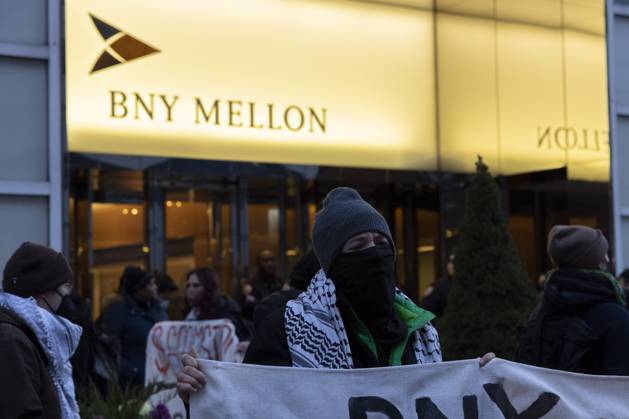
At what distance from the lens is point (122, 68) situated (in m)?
14.1

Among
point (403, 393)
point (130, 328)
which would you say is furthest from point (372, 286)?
point (130, 328)

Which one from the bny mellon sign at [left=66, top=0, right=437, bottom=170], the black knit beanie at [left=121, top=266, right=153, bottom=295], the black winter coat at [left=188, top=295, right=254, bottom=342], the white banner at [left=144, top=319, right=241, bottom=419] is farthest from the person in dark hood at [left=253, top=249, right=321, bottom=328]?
the bny mellon sign at [left=66, top=0, right=437, bottom=170]

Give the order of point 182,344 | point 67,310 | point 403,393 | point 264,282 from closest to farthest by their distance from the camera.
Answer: point 403,393 → point 67,310 → point 182,344 → point 264,282

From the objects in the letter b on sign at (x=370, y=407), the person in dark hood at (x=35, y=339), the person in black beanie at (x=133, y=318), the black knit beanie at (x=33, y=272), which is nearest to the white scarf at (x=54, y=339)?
the person in dark hood at (x=35, y=339)

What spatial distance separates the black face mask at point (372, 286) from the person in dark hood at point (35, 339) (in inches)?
49.3

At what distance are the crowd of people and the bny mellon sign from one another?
771 cm

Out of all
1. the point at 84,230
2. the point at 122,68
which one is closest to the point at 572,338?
the point at 122,68

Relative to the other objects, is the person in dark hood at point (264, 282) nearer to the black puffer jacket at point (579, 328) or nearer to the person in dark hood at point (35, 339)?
the black puffer jacket at point (579, 328)

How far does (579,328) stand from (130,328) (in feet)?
20.4

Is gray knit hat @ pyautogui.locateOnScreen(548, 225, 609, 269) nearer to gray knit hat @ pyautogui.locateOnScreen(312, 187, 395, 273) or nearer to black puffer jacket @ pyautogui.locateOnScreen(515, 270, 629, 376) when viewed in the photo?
black puffer jacket @ pyautogui.locateOnScreen(515, 270, 629, 376)

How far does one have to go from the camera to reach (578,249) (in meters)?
5.73

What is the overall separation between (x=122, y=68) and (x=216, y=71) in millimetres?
1173

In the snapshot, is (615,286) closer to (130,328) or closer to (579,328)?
(579,328)

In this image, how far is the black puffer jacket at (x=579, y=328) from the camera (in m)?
5.36
